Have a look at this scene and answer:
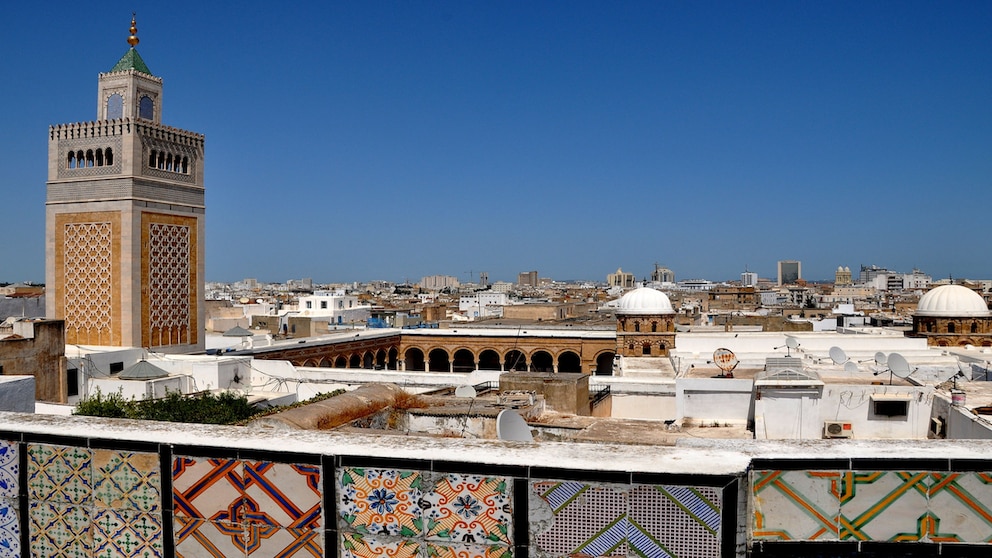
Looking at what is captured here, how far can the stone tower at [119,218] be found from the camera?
16859 mm

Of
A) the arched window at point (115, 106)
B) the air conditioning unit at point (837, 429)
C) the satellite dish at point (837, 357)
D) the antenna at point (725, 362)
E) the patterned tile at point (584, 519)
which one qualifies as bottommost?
the air conditioning unit at point (837, 429)

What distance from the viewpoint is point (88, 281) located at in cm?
1728

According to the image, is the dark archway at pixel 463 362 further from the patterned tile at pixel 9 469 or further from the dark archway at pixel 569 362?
the patterned tile at pixel 9 469

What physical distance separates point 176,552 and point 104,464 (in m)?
0.36

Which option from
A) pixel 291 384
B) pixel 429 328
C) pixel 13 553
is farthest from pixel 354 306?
pixel 13 553

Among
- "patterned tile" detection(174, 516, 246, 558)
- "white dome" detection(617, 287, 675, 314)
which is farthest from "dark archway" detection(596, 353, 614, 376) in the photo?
"patterned tile" detection(174, 516, 246, 558)

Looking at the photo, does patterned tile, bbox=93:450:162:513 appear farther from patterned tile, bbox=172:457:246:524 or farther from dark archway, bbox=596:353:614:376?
dark archway, bbox=596:353:614:376

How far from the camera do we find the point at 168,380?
14305mm

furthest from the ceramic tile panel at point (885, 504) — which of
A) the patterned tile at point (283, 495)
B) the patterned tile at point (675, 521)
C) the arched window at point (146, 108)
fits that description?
the arched window at point (146, 108)

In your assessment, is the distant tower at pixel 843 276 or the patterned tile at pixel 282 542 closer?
the patterned tile at pixel 282 542

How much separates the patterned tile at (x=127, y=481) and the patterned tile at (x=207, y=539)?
0.37 feet

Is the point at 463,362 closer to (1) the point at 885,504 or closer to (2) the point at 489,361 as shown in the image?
(2) the point at 489,361

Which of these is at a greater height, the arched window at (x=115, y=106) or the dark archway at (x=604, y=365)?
the arched window at (x=115, y=106)

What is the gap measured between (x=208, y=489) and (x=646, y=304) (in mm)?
20722
